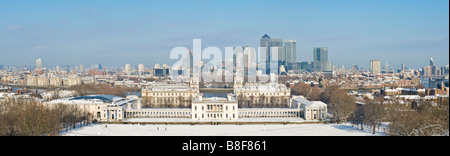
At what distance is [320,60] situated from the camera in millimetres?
100750

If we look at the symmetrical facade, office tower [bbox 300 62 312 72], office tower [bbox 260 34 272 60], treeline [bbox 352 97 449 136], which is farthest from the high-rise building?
treeline [bbox 352 97 449 136]

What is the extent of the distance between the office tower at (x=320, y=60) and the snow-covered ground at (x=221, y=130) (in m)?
78.8

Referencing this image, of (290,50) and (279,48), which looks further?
(290,50)

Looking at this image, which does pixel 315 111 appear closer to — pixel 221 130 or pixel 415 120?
pixel 221 130

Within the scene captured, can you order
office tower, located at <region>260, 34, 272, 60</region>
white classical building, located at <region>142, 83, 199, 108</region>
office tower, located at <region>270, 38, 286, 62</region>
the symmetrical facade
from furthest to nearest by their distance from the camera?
office tower, located at <region>270, 38, 286, 62</region>, office tower, located at <region>260, 34, 272, 60</region>, white classical building, located at <region>142, 83, 199, 108</region>, the symmetrical facade

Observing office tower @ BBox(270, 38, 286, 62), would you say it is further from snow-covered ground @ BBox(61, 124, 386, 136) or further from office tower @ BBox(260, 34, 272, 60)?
snow-covered ground @ BBox(61, 124, 386, 136)

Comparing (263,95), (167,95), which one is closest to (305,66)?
(263,95)

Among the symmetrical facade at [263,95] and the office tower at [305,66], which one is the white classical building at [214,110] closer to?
the symmetrical facade at [263,95]

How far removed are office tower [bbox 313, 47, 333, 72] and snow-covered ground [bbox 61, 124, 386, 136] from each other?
7879cm

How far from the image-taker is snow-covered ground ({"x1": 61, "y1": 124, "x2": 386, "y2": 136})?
1692cm

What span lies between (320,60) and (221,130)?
284 ft

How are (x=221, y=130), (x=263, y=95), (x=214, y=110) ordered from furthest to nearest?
(x=263, y=95)
(x=214, y=110)
(x=221, y=130)

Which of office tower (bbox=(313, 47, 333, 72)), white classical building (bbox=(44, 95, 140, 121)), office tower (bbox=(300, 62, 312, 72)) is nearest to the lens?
white classical building (bbox=(44, 95, 140, 121))

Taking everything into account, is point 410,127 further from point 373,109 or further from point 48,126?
point 48,126
